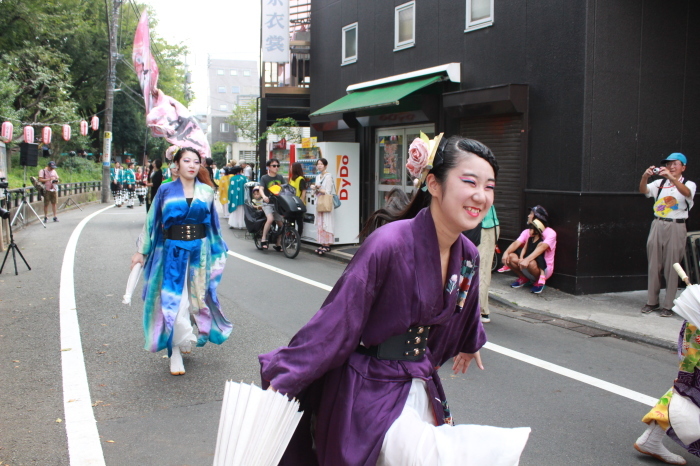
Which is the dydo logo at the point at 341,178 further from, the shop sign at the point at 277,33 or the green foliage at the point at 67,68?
the green foliage at the point at 67,68

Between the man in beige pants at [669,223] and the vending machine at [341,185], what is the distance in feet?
23.5

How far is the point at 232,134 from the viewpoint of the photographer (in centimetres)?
9938

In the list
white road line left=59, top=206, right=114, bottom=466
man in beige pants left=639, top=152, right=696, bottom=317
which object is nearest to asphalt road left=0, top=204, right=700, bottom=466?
white road line left=59, top=206, right=114, bottom=466

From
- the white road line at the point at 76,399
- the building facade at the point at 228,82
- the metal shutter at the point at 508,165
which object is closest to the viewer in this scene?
the white road line at the point at 76,399

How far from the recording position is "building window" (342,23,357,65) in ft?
51.9

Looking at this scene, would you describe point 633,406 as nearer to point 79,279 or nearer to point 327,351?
point 327,351

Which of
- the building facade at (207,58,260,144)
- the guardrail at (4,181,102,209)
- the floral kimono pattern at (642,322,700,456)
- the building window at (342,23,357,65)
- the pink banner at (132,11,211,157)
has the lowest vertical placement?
the floral kimono pattern at (642,322,700,456)

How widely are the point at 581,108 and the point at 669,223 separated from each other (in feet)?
7.12

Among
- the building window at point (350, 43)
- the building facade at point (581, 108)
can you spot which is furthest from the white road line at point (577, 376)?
the building window at point (350, 43)

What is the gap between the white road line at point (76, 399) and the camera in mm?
3908

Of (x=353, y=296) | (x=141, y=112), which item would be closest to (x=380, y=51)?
(x=353, y=296)

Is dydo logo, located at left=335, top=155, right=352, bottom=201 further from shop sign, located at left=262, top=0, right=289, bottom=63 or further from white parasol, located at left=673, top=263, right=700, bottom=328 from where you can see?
white parasol, located at left=673, top=263, right=700, bottom=328

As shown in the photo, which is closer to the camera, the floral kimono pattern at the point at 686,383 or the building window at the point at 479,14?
the floral kimono pattern at the point at 686,383

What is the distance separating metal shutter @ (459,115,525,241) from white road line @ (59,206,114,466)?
663 cm
